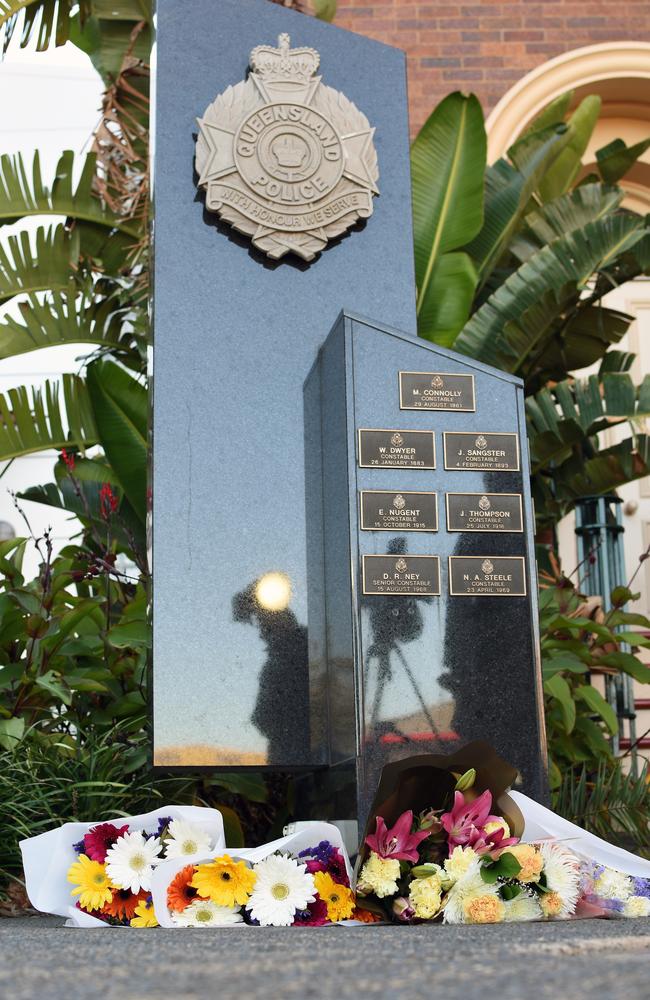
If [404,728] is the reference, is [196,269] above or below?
above

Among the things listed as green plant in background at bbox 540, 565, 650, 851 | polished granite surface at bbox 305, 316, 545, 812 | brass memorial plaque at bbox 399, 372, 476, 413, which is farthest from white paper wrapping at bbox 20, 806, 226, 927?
green plant in background at bbox 540, 565, 650, 851

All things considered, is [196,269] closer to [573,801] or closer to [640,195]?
[573,801]

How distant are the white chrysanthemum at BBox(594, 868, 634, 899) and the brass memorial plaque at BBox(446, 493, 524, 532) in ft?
3.96

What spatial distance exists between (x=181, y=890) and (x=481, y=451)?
67.5 inches

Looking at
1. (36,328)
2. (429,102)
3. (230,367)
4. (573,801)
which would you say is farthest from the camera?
(429,102)

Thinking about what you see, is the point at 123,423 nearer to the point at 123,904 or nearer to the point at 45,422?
the point at 45,422

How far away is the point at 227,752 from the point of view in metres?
3.87

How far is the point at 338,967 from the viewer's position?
1545 millimetres

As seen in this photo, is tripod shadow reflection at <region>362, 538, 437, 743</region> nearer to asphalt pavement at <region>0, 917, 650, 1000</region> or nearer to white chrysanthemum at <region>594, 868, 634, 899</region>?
white chrysanthemum at <region>594, 868, 634, 899</region>

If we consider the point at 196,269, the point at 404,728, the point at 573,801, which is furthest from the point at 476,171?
the point at 404,728

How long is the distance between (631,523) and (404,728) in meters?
4.97

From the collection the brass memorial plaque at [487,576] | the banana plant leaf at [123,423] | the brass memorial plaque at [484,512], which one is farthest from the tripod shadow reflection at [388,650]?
the banana plant leaf at [123,423]

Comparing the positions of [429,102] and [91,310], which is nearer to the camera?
[91,310]

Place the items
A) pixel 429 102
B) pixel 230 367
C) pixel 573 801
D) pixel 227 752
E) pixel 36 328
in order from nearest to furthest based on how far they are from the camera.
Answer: pixel 227 752 → pixel 230 367 → pixel 573 801 → pixel 36 328 → pixel 429 102
